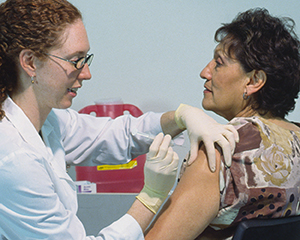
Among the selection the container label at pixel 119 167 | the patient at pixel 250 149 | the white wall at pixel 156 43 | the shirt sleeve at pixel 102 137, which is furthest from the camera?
the white wall at pixel 156 43

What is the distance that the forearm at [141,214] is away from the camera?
1078 millimetres

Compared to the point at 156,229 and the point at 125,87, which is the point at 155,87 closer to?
the point at 125,87

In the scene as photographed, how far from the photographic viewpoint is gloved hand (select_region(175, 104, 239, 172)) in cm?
105

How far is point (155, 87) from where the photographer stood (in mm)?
2613

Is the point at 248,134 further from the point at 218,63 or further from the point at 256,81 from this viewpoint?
the point at 218,63

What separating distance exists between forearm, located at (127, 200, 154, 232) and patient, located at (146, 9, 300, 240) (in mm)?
36

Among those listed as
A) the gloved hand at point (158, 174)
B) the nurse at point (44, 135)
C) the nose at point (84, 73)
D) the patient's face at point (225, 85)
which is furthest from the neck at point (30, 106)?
the patient's face at point (225, 85)

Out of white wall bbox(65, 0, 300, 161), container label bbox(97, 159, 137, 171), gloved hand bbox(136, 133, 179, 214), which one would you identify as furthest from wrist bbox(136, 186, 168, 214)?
white wall bbox(65, 0, 300, 161)

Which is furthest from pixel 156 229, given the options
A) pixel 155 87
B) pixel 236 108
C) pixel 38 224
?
pixel 155 87

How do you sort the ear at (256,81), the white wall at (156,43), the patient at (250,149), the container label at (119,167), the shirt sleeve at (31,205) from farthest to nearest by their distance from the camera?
the white wall at (156,43), the container label at (119,167), the ear at (256,81), the patient at (250,149), the shirt sleeve at (31,205)

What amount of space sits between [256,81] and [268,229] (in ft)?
1.78

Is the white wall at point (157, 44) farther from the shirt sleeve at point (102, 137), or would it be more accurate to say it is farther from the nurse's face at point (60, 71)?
the nurse's face at point (60, 71)

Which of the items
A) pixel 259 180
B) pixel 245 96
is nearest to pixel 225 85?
pixel 245 96

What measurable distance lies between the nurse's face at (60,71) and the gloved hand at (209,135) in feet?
1.51
